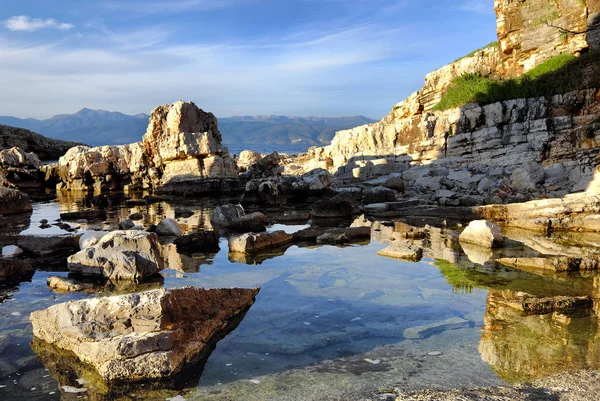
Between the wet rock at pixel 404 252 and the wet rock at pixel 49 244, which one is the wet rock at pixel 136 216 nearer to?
the wet rock at pixel 49 244

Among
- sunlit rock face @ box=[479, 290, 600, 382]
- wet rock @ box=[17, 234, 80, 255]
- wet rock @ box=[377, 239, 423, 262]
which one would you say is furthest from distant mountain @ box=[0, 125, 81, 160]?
sunlit rock face @ box=[479, 290, 600, 382]

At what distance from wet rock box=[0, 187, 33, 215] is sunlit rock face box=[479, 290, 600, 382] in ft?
58.7

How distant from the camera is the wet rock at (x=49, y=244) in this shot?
1052cm

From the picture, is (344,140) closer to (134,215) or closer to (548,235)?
(134,215)

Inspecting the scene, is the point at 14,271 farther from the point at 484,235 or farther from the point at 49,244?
the point at 484,235

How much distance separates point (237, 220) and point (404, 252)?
18.3ft

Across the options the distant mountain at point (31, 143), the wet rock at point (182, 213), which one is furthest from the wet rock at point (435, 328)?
the distant mountain at point (31, 143)

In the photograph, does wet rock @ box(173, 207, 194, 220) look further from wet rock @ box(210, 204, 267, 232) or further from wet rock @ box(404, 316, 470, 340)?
wet rock @ box(404, 316, 470, 340)

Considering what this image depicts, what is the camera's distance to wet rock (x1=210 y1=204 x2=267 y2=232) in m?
13.6

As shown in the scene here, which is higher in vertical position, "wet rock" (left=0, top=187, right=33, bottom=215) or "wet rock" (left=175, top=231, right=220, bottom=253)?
"wet rock" (left=0, top=187, right=33, bottom=215)

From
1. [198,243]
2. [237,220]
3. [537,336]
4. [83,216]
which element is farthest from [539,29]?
[537,336]

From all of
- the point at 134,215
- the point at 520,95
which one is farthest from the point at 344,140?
the point at 134,215

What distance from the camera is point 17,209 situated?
18.8 meters

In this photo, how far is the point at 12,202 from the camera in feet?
61.3
